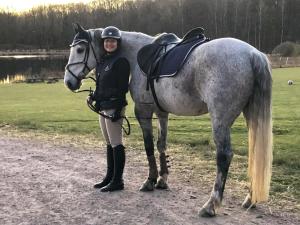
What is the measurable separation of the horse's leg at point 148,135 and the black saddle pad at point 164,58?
519mm

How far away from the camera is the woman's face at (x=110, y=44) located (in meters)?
5.82

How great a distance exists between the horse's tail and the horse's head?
2.36 metres

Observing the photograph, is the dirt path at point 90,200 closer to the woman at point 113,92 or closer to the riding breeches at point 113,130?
the woman at point 113,92

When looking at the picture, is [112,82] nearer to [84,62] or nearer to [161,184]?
[84,62]

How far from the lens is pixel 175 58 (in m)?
5.28

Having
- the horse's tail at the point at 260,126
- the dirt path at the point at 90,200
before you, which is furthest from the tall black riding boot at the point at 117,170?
the horse's tail at the point at 260,126

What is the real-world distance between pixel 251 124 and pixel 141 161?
10.6 ft

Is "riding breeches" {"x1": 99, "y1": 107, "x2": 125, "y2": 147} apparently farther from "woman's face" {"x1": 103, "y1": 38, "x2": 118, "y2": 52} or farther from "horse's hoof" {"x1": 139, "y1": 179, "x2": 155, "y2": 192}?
"woman's face" {"x1": 103, "y1": 38, "x2": 118, "y2": 52}

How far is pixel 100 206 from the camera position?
5.39 m

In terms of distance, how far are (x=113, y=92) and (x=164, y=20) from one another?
303ft

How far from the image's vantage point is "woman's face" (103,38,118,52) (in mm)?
5820

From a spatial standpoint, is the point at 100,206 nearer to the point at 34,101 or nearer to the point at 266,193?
the point at 266,193

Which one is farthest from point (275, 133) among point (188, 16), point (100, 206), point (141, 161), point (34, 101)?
point (188, 16)

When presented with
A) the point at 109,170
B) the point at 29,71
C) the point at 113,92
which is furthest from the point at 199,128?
the point at 29,71
